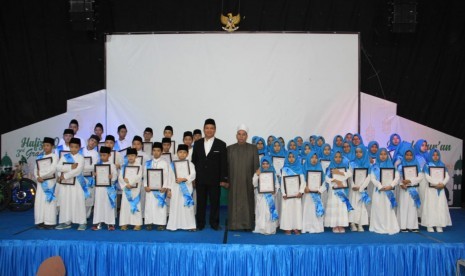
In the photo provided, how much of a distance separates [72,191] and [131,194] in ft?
3.12

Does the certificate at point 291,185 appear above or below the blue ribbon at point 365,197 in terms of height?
above

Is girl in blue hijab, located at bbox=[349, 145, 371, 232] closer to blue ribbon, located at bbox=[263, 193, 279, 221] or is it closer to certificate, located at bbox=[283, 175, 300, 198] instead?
certificate, located at bbox=[283, 175, 300, 198]

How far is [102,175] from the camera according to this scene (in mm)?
6480

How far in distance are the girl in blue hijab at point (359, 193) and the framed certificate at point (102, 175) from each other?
12.6 ft

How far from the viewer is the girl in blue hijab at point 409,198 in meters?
6.50

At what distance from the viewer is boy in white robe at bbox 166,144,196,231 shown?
6.34m

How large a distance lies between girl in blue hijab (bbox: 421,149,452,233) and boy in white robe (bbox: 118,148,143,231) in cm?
449

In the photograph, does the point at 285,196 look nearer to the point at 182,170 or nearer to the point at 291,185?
the point at 291,185

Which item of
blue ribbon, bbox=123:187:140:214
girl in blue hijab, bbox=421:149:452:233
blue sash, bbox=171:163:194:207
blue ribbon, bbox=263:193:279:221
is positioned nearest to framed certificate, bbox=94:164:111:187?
blue ribbon, bbox=123:187:140:214

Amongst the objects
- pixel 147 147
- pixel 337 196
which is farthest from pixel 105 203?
pixel 337 196

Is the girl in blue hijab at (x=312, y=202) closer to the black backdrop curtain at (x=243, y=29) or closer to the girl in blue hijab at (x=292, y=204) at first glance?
the girl in blue hijab at (x=292, y=204)

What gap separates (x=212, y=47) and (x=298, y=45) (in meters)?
1.92

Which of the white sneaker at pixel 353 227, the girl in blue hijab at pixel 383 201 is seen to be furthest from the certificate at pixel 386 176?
the white sneaker at pixel 353 227

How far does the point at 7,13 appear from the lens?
941cm
